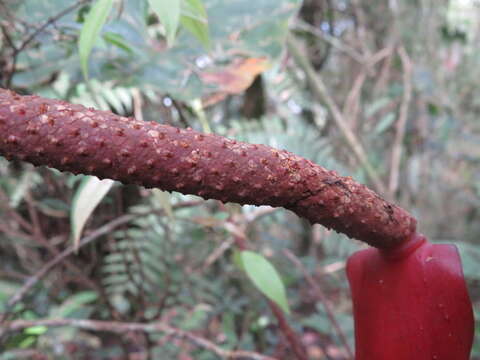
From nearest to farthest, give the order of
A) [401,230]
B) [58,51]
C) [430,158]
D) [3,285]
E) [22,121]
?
[22,121] < [401,230] < [58,51] < [3,285] < [430,158]

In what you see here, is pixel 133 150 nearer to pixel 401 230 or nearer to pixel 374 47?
pixel 401 230

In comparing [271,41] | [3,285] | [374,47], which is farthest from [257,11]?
[374,47]

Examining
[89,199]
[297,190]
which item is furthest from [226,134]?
[297,190]

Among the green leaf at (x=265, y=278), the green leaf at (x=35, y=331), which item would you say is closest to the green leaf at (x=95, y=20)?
the green leaf at (x=265, y=278)

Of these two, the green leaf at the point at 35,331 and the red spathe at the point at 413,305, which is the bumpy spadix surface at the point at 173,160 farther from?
the green leaf at the point at 35,331

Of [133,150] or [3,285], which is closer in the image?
[133,150]

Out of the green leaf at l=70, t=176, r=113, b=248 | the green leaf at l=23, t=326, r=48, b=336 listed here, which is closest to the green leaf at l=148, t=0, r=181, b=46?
the green leaf at l=70, t=176, r=113, b=248

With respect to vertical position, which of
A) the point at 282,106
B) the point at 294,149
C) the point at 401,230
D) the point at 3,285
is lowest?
the point at 3,285
